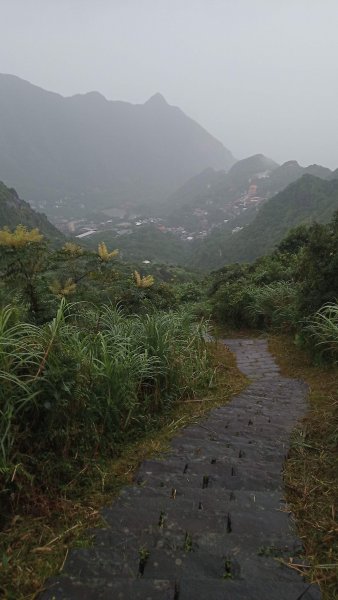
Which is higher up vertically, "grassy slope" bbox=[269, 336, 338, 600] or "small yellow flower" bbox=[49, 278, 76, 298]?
"small yellow flower" bbox=[49, 278, 76, 298]

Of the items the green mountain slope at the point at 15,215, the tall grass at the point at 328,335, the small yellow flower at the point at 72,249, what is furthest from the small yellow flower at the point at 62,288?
the green mountain slope at the point at 15,215

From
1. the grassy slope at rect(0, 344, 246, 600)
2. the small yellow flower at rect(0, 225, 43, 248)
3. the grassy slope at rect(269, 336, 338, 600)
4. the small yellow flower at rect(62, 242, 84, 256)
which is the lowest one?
the grassy slope at rect(0, 344, 246, 600)

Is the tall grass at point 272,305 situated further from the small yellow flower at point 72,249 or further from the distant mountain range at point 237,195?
the distant mountain range at point 237,195

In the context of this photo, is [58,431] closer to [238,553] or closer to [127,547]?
[127,547]

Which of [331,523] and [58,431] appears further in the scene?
[58,431]

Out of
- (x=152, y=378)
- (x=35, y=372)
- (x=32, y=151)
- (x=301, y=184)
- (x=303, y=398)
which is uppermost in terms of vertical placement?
(x=32, y=151)

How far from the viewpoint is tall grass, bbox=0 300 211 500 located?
245 cm

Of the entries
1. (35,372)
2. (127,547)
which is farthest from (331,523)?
(35,372)

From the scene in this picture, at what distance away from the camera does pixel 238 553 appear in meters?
1.88

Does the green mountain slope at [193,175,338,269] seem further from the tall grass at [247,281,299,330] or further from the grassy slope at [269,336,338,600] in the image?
Answer: the grassy slope at [269,336,338,600]

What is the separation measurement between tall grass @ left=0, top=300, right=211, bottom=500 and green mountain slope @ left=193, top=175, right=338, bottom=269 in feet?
139

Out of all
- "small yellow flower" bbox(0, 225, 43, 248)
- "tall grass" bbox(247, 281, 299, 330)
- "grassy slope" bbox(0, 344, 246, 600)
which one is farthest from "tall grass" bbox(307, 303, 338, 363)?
"small yellow flower" bbox(0, 225, 43, 248)

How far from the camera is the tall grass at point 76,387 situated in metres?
2.45

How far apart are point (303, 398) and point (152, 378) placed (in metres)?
1.53
